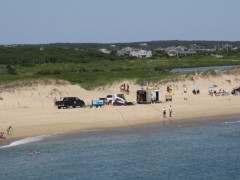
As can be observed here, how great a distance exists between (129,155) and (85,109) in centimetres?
1446

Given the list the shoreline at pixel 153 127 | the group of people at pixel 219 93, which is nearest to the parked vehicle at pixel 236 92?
the group of people at pixel 219 93

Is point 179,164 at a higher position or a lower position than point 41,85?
lower

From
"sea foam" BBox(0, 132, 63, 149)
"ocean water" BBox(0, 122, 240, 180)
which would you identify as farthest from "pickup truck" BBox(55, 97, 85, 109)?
"sea foam" BBox(0, 132, 63, 149)

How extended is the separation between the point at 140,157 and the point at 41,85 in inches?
982

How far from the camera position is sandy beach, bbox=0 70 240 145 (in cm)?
4059

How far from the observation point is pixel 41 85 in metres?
54.9

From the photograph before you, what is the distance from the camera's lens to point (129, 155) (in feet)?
105

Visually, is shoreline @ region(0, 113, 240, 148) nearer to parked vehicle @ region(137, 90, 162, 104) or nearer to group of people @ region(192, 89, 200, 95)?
parked vehicle @ region(137, 90, 162, 104)

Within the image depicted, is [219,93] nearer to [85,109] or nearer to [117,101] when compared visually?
[117,101]

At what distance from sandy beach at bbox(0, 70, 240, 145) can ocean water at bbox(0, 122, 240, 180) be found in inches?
106

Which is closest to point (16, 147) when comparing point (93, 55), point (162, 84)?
point (162, 84)

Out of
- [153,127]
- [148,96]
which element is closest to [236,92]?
[148,96]

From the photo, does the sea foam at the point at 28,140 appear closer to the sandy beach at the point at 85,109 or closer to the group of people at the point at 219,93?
the sandy beach at the point at 85,109

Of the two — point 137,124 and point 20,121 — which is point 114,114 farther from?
point 20,121
